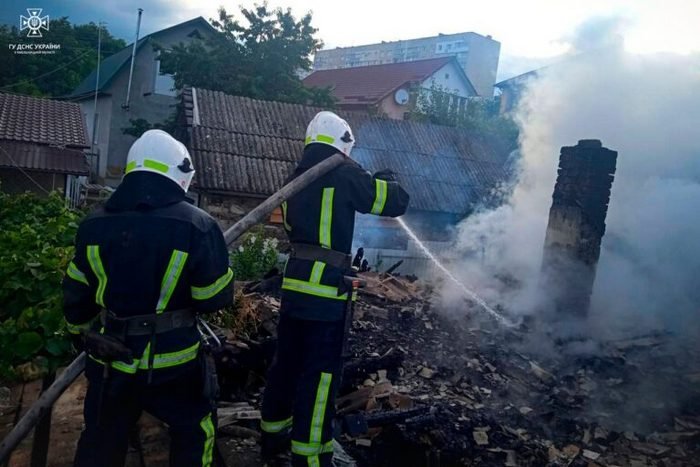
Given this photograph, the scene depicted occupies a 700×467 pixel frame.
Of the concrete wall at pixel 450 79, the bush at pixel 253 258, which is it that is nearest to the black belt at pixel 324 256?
the bush at pixel 253 258

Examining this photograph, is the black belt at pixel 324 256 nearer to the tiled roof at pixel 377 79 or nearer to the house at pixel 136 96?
the house at pixel 136 96

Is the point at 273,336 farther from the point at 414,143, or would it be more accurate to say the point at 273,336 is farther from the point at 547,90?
the point at 414,143

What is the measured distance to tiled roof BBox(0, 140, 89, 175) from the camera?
44.0 feet

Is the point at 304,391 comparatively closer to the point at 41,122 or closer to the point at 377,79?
the point at 41,122

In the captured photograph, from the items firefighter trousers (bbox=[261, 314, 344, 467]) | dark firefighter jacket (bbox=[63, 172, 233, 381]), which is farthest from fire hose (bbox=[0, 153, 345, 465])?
Result: firefighter trousers (bbox=[261, 314, 344, 467])

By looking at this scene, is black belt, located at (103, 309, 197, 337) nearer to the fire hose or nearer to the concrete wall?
→ the fire hose

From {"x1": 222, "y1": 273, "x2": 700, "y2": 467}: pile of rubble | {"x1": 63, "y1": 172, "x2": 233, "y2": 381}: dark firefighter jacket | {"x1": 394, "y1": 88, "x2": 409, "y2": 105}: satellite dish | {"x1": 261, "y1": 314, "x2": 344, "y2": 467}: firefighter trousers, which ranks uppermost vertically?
{"x1": 394, "y1": 88, "x2": 409, "y2": 105}: satellite dish

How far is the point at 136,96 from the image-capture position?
24.2 meters

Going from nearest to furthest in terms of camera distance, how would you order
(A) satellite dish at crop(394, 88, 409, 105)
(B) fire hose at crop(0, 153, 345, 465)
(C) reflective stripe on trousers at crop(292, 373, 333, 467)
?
1. (B) fire hose at crop(0, 153, 345, 465)
2. (C) reflective stripe on trousers at crop(292, 373, 333, 467)
3. (A) satellite dish at crop(394, 88, 409, 105)

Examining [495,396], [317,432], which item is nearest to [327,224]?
[317,432]

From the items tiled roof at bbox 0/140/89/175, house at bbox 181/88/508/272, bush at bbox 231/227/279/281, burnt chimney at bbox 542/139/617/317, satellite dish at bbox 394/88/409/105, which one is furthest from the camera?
satellite dish at bbox 394/88/409/105

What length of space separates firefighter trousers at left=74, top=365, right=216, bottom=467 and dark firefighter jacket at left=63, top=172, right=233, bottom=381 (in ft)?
0.35

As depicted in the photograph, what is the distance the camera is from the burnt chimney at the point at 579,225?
23.4 ft

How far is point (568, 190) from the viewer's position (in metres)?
7.34
